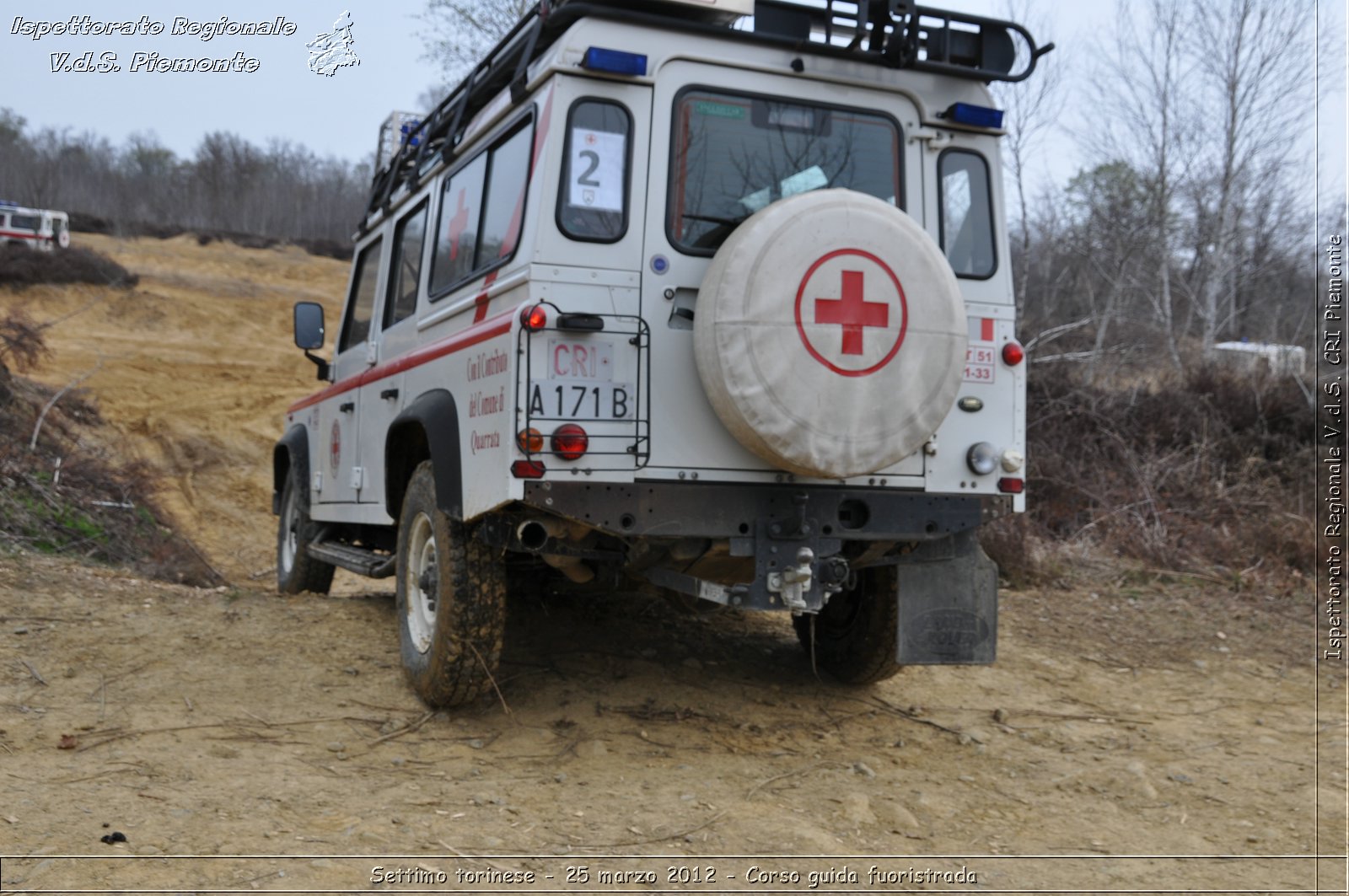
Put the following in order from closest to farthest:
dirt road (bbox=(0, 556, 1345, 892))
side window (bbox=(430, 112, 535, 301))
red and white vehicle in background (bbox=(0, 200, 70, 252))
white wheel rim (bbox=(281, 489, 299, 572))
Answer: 1. dirt road (bbox=(0, 556, 1345, 892))
2. side window (bbox=(430, 112, 535, 301))
3. white wheel rim (bbox=(281, 489, 299, 572))
4. red and white vehicle in background (bbox=(0, 200, 70, 252))

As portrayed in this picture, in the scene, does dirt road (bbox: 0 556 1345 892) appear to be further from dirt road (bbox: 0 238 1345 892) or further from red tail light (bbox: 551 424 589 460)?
red tail light (bbox: 551 424 589 460)

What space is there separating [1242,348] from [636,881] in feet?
39.3

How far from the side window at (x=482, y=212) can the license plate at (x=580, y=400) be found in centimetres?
63

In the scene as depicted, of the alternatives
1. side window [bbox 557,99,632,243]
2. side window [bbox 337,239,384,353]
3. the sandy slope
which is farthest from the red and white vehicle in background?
side window [bbox 557,99,632,243]

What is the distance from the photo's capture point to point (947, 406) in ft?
14.3

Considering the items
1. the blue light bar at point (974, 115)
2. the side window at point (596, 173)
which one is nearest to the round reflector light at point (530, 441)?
the side window at point (596, 173)

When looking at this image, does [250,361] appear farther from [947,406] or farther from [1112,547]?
[947,406]

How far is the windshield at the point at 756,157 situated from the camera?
4535 millimetres

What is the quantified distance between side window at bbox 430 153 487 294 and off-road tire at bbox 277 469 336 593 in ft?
9.36

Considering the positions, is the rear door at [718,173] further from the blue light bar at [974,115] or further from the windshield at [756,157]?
the blue light bar at [974,115]

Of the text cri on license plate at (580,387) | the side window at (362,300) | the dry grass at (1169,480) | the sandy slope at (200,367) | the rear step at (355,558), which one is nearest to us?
the text cri on license plate at (580,387)

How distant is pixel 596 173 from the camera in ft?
14.6

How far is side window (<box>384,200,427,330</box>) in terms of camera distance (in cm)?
604

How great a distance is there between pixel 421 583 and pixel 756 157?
2297mm
